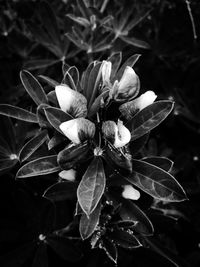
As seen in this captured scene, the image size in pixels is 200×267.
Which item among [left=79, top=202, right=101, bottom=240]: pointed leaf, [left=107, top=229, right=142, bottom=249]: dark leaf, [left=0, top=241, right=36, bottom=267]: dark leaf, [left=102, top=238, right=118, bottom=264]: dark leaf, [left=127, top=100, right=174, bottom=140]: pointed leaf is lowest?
[left=0, top=241, right=36, bottom=267]: dark leaf

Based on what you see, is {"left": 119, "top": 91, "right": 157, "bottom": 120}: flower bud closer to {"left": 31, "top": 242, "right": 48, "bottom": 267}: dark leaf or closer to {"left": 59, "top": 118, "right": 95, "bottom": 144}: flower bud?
{"left": 59, "top": 118, "right": 95, "bottom": 144}: flower bud

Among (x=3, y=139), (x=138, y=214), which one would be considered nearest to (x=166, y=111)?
(x=138, y=214)

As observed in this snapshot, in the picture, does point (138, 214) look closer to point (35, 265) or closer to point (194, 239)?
point (35, 265)

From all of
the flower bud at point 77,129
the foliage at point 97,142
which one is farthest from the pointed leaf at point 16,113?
the flower bud at point 77,129

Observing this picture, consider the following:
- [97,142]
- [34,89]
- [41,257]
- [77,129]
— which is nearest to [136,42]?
[34,89]

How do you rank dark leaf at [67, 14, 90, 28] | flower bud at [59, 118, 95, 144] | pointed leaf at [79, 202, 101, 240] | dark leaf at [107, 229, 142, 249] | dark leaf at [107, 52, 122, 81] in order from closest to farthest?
1. flower bud at [59, 118, 95, 144]
2. pointed leaf at [79, 202, 101, 240]
3. dark leaf at [107, 229, 142, 249]
4. dark leaf at [107, 52, 122, 81]
5. dark leaf at [67, 14, 90, 28]

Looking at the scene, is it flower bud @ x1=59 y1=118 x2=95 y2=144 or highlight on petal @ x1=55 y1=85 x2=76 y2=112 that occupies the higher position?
highlight on petal @ x1=55 y1=85 x2=76 y2=112

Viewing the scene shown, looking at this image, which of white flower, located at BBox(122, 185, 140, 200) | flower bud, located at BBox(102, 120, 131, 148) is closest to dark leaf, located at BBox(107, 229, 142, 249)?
white flower, located at BBox(122, 185, 140, 200)
